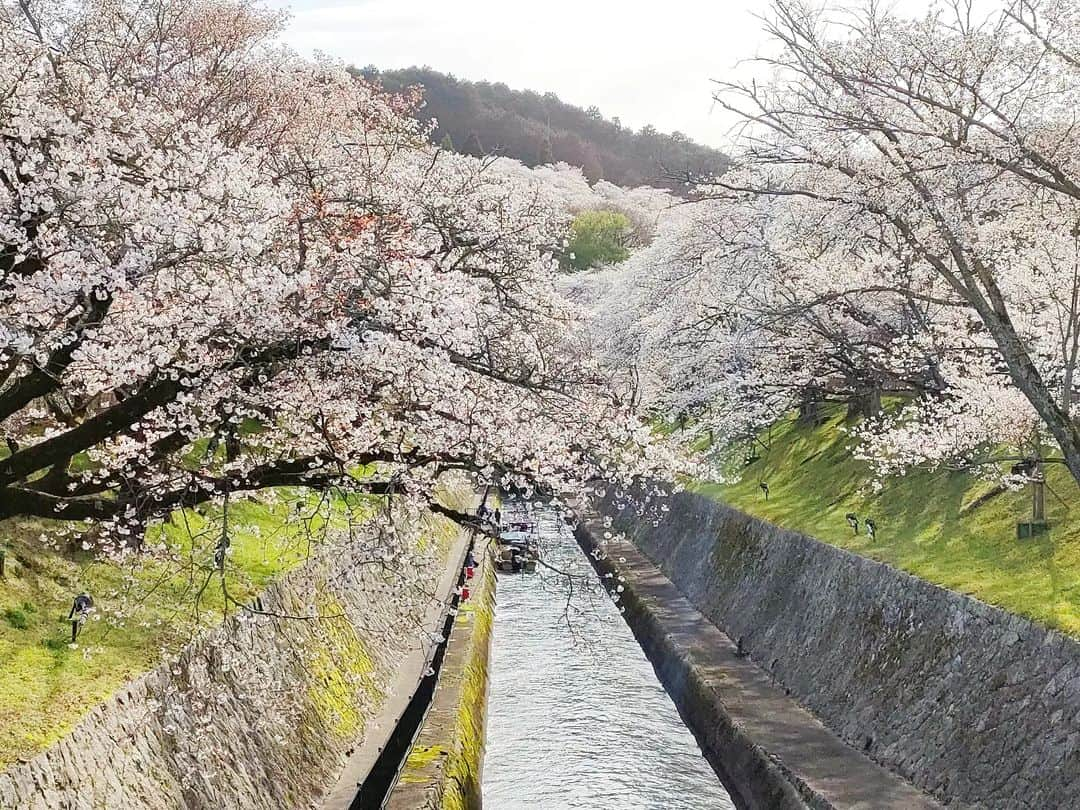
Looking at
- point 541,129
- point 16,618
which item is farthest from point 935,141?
point 541,129

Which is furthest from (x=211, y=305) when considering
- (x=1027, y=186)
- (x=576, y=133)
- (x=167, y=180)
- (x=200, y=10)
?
(x=576, y=133)

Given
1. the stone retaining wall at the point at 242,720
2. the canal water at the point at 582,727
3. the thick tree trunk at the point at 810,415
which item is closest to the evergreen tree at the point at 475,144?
the canal water at the point at 582,727

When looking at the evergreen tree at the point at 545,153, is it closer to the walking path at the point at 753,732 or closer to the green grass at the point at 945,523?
A: the green grass at the point at 945,523

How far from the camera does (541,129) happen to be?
113 m

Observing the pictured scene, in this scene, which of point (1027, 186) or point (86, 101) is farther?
point (1027, 186)

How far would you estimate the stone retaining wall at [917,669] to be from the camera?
1054cm

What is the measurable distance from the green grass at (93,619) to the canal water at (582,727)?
13.8 ft

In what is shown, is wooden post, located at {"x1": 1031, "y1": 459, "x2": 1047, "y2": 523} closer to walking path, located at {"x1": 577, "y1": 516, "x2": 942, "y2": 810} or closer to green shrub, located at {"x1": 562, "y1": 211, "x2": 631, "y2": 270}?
walking path, located at {"x1": 577, "y1": 516, "x2": 942, "y2": 810}

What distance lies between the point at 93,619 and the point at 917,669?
10.6 meters

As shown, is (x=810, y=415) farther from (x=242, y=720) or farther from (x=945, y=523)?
(x=242, y=720)

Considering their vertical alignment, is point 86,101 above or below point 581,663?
above

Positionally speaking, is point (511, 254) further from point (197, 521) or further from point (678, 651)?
point (678, 651)

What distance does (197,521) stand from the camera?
15.4 m

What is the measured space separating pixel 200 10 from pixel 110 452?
17.2 m
